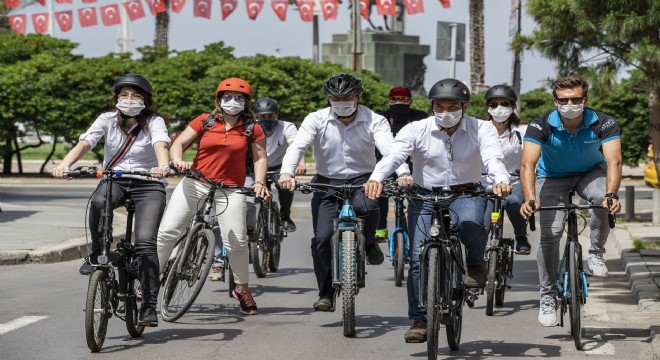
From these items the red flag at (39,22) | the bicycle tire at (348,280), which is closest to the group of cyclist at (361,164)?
the bicycle tire at (348,280)

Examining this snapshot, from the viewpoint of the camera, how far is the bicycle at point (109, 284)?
8.02 metres

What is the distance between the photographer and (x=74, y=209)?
824 inches

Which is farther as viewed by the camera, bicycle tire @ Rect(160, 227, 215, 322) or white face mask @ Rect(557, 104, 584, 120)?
bicycle tire @ Rect(160, 227, 215, 322)

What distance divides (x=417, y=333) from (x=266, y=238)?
4.50 m

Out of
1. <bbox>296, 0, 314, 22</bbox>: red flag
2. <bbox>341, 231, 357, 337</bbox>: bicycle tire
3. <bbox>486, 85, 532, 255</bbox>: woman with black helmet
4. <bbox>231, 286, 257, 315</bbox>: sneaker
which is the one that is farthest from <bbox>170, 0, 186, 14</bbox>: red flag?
<bbox>341, 231, 357, 337</bbox>: bicycle tire

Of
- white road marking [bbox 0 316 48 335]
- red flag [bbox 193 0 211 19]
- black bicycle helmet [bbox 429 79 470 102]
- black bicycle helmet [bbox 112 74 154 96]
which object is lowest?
white road marking [bbox 0 316 48 335]

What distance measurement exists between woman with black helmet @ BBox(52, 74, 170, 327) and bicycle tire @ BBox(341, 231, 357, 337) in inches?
49.1

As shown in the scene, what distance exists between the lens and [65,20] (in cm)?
3831

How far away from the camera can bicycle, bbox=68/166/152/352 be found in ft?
26.3

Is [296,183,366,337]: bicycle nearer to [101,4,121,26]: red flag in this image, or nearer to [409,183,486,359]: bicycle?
[409,183,486,359]: bicycle

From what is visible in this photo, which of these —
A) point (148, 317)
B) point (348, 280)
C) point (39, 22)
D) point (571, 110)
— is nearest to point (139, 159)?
point (148, 317)

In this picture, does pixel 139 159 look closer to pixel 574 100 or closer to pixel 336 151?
pixel 336 151

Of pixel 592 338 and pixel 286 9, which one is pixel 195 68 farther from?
pixel 592 338

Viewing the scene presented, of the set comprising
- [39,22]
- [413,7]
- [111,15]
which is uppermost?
[413,7]
